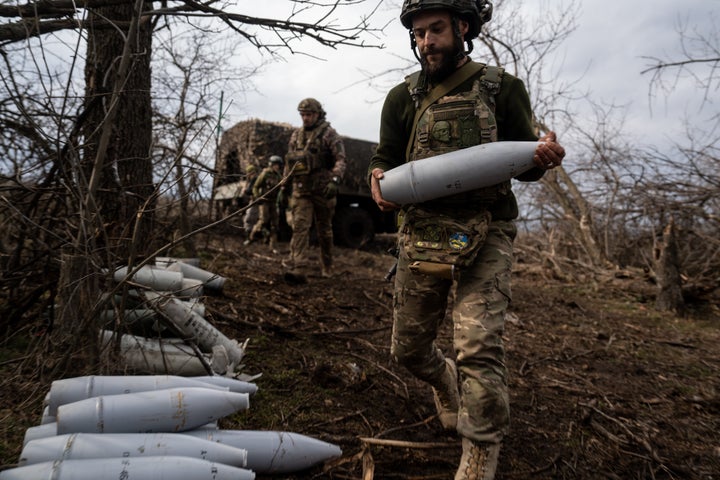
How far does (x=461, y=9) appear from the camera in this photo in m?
2.42

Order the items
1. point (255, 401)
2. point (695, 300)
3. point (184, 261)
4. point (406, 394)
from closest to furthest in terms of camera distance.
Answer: point (255, 401) → point (406, 394) → point (184, 261) → point (695, 300)

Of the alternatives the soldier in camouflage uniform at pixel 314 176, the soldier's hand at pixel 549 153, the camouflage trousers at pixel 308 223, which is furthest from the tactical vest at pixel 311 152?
the soldier's hand at pixel 549 153

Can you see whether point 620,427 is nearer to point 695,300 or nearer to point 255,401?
point 255,401

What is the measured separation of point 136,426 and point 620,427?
2.90m

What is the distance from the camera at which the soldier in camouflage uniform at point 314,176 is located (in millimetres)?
7426

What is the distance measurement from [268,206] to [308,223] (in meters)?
4.23

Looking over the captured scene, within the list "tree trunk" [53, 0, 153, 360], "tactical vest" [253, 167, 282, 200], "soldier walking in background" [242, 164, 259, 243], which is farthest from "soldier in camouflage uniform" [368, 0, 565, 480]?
"tactical vest" [253, 167, 282, 200]

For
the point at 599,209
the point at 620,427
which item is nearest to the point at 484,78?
the point at 620,427

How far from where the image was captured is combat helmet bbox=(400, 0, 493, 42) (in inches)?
94.5

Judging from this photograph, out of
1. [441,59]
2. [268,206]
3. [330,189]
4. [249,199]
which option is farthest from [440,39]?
[249,199]

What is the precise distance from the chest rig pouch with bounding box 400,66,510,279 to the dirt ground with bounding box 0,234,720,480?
1.04 metres

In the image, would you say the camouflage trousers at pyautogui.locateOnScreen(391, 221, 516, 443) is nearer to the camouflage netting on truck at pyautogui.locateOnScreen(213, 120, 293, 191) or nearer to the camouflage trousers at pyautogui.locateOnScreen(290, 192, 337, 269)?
the camouflage trousers at pyautogui.locateOnScreen(290, 192, 337, 269)

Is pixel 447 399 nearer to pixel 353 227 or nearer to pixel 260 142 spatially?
pixel 260 142

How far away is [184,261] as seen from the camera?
189 inches
